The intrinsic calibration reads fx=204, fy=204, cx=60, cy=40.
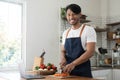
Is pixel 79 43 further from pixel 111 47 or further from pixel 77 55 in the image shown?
pixel 111 47

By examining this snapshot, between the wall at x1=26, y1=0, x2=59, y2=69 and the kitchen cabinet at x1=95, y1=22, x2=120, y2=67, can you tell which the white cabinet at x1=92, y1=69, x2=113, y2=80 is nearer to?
the kitchen cabinet at x1=95, y1=22, x2=120, y2=67

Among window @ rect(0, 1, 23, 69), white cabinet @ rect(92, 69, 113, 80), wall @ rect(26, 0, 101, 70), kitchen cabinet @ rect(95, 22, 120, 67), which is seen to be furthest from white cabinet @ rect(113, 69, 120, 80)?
window @ rect(0, 1, 23, 69)

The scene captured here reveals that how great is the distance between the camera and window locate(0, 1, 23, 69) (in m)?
3.16

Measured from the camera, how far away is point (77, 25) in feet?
6.85

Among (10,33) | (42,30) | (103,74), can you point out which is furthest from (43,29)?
(103,74)

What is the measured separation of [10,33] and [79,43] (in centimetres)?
155

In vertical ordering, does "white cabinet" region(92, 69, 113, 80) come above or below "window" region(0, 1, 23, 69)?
below

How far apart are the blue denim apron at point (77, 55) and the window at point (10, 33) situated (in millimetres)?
1351

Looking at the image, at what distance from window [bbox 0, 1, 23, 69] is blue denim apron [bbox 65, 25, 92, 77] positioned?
1.35 metres

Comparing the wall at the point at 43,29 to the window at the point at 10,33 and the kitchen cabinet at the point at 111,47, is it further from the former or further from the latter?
the kitchen cabinet at the point at 111,47

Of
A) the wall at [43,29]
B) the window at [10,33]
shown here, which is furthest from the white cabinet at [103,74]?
the window at [10,33]

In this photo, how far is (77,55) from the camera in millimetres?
2041

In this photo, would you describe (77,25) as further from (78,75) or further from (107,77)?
(107,77)

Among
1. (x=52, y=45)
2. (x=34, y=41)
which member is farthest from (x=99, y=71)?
A: (x=34, y=41)
